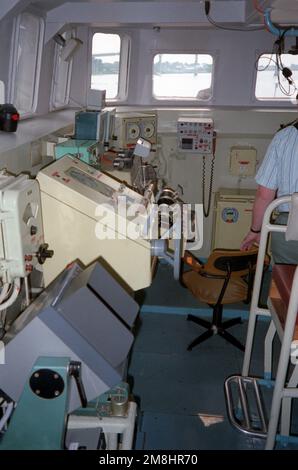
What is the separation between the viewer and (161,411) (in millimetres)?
2434

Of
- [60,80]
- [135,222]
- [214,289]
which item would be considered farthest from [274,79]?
[135,222]

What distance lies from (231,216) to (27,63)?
2.51 m

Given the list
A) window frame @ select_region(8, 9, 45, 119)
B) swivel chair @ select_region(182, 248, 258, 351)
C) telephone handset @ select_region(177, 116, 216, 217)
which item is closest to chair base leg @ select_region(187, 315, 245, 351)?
swivel chair @ select_region(182, 248, 258, 351)

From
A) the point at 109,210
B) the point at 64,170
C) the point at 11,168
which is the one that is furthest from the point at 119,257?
the point at 11,168

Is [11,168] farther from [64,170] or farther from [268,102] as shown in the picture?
[268,102]

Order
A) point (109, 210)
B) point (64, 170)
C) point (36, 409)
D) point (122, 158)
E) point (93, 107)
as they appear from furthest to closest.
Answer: point (93, 107), point (122, 158), point (64, 170), point (109, 210), point (36, 409)

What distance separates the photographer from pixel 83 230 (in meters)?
1.87

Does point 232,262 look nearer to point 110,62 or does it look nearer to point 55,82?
point 55,82

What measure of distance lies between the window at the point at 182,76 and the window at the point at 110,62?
0.37 m

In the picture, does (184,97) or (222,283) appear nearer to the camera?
(222,283)

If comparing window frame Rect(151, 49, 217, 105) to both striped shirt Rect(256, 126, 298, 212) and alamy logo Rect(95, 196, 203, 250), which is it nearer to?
striped shirt Rect(256, 126, 298, 212)

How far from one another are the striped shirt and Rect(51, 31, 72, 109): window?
244cm

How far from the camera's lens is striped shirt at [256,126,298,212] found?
7.36 feet

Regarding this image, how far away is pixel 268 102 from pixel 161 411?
3683mm
